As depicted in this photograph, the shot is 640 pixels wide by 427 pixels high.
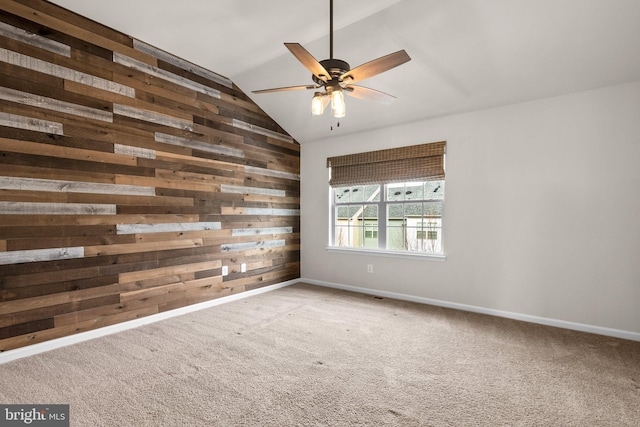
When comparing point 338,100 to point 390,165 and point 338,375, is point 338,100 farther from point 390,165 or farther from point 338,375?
point 390,165

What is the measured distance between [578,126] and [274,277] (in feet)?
13.9

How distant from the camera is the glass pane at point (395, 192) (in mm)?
4383

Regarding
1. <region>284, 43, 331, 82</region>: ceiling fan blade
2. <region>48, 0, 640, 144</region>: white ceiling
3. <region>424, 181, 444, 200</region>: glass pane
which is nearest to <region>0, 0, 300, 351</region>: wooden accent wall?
<region>48, 0, 640, 144</region>: white ceiling

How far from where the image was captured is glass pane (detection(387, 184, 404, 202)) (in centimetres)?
438

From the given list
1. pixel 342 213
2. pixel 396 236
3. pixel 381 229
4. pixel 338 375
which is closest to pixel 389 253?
pixel 396 236

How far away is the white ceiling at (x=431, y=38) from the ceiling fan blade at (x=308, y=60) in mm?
985

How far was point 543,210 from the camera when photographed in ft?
10.8

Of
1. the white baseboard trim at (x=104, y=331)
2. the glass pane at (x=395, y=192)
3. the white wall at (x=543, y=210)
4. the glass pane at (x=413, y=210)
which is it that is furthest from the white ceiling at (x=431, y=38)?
the white baseboard trim at (x=104, y=331)

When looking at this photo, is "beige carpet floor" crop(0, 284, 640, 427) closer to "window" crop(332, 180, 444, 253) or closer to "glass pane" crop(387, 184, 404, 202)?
"window" crop(332, 180, 444, 253)

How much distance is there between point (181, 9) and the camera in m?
2.76

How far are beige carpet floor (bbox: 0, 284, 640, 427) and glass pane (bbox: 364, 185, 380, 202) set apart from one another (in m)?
1.88

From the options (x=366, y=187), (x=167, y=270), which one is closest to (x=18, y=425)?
(x=167, y=270)

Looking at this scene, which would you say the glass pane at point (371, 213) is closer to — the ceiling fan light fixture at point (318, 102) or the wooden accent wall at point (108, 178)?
the wooden accent wall at point (108, 178)
